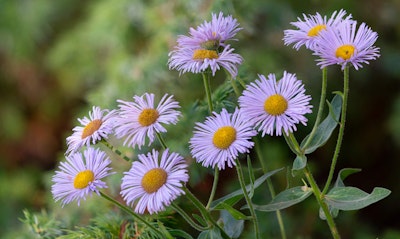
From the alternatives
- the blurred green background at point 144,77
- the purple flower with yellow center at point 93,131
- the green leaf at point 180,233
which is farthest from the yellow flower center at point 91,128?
the blurred green background at point 144,77

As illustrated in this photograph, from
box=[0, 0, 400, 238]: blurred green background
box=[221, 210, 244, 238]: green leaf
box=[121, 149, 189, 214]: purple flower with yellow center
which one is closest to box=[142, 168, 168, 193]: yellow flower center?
box=[121, 149, 189, 214]: purple flower with yellow center

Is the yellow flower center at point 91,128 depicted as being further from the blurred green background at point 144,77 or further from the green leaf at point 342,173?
the blurred green background at point 144,77

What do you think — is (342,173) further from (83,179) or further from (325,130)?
(83,179)

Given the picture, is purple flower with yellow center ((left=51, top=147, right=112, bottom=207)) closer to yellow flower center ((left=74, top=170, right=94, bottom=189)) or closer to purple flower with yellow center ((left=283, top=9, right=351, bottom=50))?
yellow flower center ((left=74, top=170, right=94, bottom=189))

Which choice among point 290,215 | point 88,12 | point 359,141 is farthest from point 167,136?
point 88,12

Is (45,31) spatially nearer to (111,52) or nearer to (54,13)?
(54,13)

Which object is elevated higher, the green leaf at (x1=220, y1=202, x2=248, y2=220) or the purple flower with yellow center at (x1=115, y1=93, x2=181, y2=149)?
the purple flower with yellow center at (x1=115, y1=93, x2=181, y2=149)
